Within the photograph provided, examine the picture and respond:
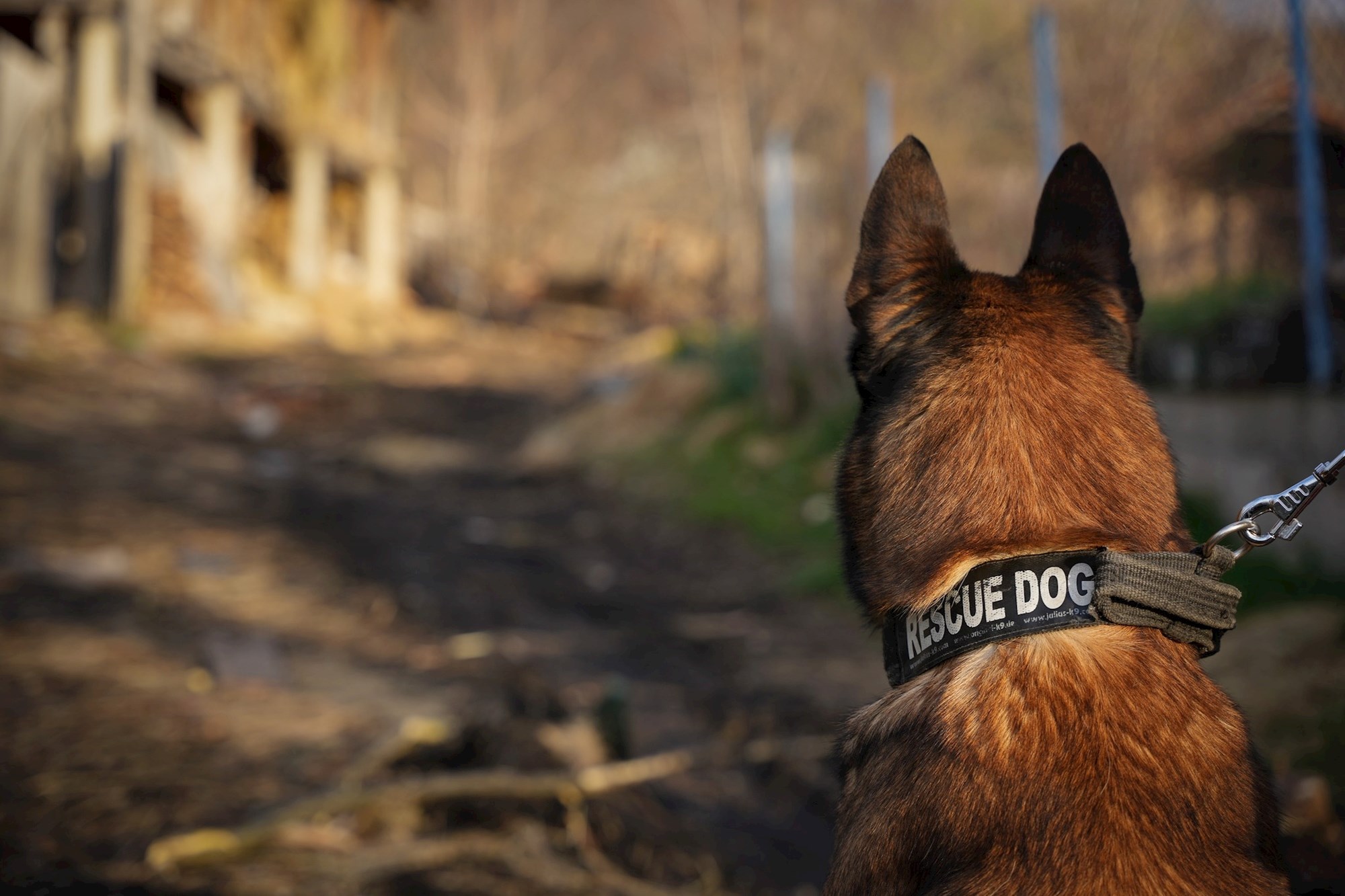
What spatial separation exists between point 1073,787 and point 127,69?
12.9 meters

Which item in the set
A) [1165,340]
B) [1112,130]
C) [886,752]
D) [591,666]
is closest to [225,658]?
[591,666]

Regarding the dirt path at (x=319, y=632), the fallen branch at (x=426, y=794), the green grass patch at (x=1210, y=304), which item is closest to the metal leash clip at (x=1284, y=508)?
the dirt path at (x=319, y=632)

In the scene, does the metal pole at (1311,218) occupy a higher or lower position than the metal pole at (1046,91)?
lower

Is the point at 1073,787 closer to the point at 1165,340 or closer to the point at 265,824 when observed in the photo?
the point at 265,824

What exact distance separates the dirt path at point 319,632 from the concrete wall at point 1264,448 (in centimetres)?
178

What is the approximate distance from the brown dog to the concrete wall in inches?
78.4

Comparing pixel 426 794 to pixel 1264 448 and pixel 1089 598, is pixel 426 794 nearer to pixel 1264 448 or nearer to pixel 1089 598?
pixel 1089 598

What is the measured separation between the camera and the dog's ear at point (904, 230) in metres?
1.76

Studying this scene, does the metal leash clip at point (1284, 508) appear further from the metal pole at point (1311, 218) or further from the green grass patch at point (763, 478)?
the green grass patch at point (763, 478)

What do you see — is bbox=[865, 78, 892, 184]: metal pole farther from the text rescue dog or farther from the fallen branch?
the text rescue dog

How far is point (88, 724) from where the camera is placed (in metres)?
3.20

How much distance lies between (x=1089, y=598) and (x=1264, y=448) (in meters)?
3.56

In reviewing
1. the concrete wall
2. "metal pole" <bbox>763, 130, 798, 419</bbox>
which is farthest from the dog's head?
"metal pole" <bbox>763, 130, 798, 419</bbox>

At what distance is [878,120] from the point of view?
760cm
